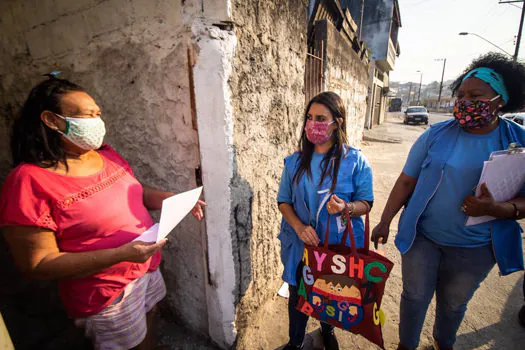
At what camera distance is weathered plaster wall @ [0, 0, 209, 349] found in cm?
141

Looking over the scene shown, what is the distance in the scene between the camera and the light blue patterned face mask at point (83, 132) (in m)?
1.13

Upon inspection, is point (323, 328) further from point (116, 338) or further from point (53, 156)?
point (53, 156)

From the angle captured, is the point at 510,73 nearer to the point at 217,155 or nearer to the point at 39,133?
the point at 217,155

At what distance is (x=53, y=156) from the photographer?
108cm

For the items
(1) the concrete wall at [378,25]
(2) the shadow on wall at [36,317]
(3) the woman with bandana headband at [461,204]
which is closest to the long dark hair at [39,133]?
(2) the shadow on wall at [36,317]

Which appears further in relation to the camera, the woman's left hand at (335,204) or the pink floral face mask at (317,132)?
the pink floral face mask at (317,132)

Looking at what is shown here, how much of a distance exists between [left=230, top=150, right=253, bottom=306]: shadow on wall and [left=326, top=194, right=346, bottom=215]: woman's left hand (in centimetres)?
54

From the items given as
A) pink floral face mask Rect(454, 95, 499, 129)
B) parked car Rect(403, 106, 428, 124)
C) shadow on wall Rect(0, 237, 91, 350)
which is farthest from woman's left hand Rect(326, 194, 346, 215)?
parked car Rect(403, 106, 428, 124)

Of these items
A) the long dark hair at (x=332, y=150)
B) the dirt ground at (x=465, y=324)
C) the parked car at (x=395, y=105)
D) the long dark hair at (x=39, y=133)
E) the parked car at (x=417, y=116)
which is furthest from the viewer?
the parked car at (x=395, y=105)

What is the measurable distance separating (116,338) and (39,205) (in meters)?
0.78

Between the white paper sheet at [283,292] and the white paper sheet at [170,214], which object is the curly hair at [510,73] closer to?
the white paper sheet at [170,214]

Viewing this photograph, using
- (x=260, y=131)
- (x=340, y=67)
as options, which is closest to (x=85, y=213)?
(x=260, y=131)

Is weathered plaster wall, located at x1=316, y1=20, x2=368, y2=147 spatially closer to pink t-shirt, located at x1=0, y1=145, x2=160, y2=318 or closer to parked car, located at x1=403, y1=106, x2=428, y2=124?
pink t-shirt, located at x1=0, y1=145, x2=160, y2=318

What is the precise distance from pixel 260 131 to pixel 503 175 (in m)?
1.35
